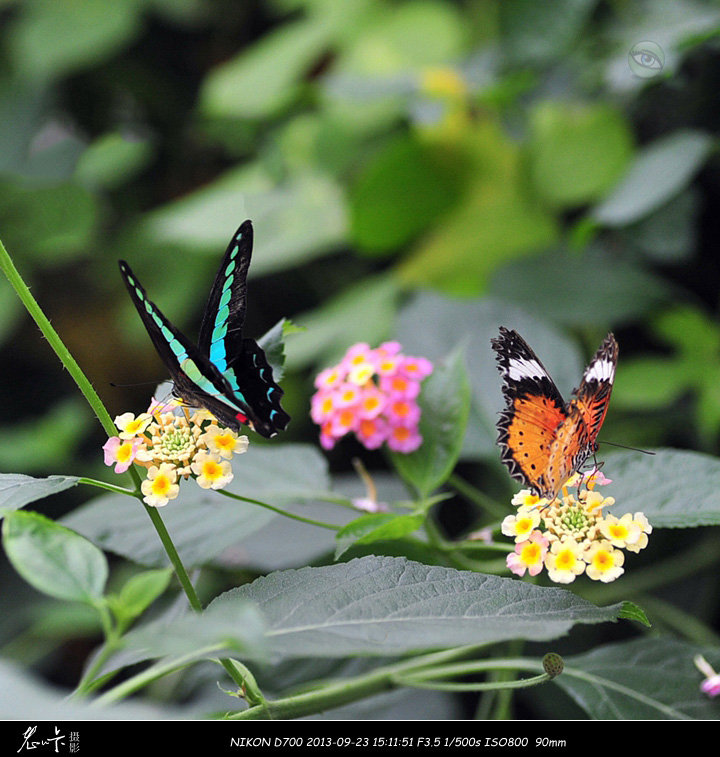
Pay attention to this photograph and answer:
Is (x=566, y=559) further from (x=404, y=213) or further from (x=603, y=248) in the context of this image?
(x=404, y=213)

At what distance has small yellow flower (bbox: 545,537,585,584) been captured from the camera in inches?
21.4

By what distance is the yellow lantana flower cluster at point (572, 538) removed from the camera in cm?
55

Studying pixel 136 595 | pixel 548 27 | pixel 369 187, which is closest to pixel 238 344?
pixel 136 595

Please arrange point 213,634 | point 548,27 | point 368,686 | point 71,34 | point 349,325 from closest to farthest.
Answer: point 213,634, point 368,686, point 548,27, point 349,325, point 71,34

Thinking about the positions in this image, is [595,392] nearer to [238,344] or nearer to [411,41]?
[238,344]

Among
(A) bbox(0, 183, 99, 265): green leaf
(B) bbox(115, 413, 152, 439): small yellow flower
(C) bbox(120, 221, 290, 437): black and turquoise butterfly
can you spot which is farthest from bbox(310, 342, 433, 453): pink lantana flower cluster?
(A) bbox(0, 183, 99, 265): green leaf

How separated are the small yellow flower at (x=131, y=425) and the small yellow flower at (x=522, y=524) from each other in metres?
0.29

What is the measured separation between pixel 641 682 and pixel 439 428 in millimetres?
296

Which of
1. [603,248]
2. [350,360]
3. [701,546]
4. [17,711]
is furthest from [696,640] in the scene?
[17,711]

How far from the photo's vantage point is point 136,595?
50 cm

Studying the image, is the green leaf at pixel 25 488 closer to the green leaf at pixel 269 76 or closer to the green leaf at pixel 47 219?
the green leaf at pixel 269 76

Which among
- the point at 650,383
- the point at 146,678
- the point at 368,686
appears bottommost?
the point at 650,383

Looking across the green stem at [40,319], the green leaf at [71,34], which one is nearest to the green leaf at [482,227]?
the green leaf at [71,34]
